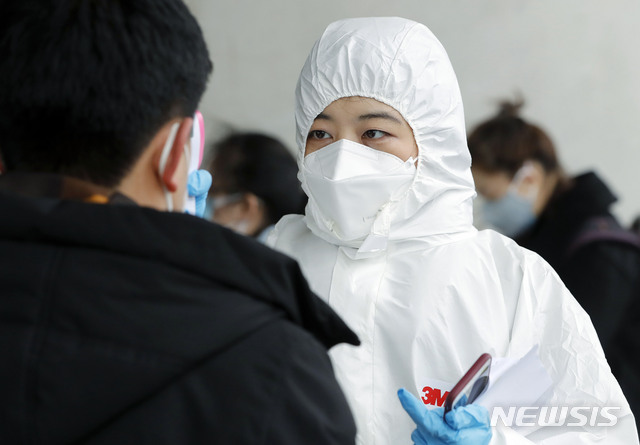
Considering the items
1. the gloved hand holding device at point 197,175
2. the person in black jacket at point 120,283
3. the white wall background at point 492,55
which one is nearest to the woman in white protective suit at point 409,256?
the gloved hand holding device at point 197,175

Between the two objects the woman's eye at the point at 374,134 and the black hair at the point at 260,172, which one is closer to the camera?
the woman's eye at the point at 374,134

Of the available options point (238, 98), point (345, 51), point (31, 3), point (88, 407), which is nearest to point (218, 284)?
point (88, 407)

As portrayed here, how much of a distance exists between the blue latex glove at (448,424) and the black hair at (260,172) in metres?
1.84

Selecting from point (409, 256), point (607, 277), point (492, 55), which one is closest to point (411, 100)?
point (409, 256)

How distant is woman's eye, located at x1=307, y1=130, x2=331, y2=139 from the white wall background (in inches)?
128

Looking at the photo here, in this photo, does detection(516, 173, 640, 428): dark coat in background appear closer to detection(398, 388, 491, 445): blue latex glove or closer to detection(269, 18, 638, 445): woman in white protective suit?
detection(269, 18, 638, 445): woman in white protective suit

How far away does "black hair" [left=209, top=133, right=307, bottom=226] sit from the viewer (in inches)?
132

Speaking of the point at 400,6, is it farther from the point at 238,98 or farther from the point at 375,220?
the point at 375,220

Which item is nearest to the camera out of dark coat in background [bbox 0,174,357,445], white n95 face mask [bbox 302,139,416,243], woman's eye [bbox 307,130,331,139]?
dark coat in background [bbox 0,174,357,445]

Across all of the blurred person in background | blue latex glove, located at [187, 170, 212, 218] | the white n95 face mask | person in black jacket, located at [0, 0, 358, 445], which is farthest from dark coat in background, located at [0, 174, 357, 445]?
the blurred person in background

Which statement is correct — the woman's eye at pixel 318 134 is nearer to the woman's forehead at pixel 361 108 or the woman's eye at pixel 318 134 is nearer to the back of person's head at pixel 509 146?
the woman's forehead at pixel 361 108

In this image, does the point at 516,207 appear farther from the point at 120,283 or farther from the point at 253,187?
the point at 120,283

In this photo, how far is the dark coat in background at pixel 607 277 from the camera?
9.43 feet

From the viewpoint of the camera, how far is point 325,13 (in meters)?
5.27
